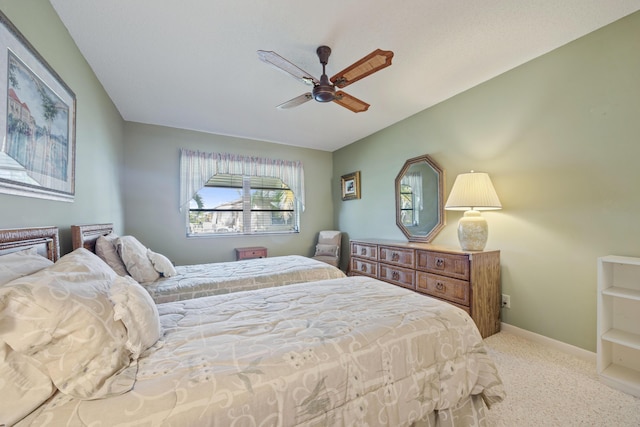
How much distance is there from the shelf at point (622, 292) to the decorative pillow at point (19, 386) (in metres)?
3.02

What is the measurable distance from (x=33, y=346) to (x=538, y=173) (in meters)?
3.41

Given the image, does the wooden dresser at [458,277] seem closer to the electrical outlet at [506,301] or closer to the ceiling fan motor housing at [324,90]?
the electrical outlet at [506,301]

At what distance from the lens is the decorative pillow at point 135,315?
982mm

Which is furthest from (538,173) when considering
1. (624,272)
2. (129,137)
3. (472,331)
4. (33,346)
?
(129,137)

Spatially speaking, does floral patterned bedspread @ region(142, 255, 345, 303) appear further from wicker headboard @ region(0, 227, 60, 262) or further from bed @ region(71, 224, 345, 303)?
wicker headboard @ region(0, 227, 60, 262)

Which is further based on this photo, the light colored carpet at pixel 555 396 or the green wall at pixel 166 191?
the green wall at pixel 166 191

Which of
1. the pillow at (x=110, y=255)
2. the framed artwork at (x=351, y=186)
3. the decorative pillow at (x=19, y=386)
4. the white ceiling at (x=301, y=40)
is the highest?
the white ceiling at (x=301, y=40)

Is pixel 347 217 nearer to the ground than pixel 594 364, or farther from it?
farther from it

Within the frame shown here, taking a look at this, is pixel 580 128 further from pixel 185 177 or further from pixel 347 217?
pixel 185 177

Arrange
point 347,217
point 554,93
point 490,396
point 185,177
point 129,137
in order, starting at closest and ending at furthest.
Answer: point 490,396 → point 554,93 → point 129,137 → point 185,177 → point 347,217

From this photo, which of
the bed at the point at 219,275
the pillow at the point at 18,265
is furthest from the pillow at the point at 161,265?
the pillow at the point at 18,265

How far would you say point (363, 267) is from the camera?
374 cm

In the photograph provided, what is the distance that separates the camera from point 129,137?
3705 mm

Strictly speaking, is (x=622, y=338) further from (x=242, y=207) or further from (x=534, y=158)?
(x=242, y=207)
